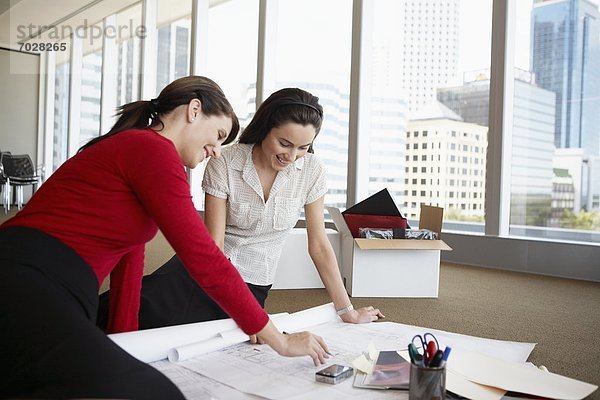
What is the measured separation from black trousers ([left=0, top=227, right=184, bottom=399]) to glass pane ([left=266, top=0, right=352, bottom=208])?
4.30 meters

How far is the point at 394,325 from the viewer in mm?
1934

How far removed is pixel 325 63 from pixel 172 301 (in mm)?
4164

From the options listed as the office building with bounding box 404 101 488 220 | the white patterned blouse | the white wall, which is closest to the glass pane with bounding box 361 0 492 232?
the office building with bounding box 404 101 488 220

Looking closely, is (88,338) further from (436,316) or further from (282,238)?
(436,316)

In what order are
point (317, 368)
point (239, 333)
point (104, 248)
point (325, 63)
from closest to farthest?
point (104, 248) → point (317, 368) → point (239, 333) → point (325, 63)

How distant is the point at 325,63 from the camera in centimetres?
561

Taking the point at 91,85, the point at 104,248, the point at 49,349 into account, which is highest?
the point at 91,85

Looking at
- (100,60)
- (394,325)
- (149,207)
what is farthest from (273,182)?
(100,60)

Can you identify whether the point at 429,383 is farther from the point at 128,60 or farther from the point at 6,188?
the point at 6,188

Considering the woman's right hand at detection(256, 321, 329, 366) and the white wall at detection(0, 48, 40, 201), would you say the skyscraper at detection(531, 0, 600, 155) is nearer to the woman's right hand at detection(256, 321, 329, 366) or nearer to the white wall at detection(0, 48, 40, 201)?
the woman's right hand at detection(256, 321, 329, 366)

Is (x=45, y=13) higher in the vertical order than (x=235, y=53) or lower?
higher

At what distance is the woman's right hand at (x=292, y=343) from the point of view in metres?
A: 1.22

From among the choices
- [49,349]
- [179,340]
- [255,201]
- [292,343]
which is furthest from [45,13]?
[49,349]

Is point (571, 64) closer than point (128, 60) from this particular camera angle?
Yes
